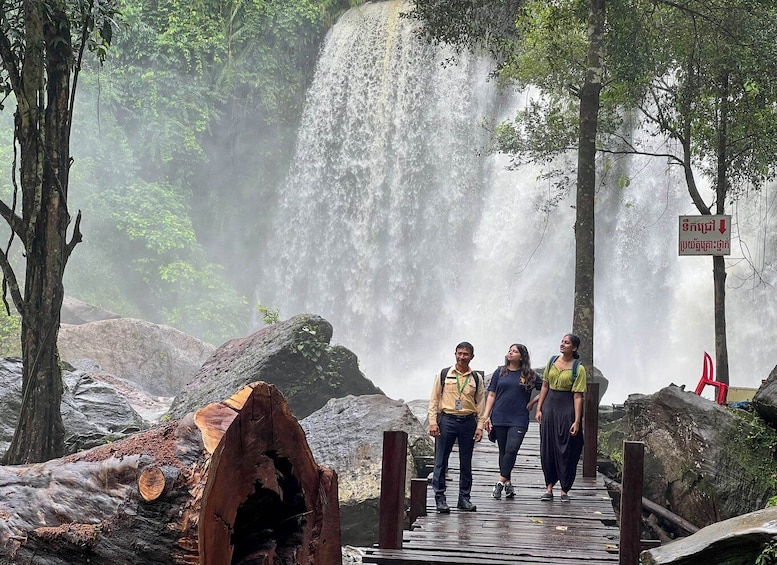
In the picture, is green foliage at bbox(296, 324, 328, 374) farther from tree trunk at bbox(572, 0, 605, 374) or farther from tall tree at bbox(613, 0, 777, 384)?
tall tree at bbox(613, 0, 777, 384)

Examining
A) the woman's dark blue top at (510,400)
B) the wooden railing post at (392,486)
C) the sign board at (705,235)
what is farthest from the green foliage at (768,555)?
the sign board at (705,235)

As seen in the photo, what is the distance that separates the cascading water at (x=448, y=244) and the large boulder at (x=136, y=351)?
5.99 metres

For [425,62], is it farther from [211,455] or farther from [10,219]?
[211,455]

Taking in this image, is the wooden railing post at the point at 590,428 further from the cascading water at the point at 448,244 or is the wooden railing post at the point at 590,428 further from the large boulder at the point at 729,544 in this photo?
the cascading water at the point at 448,244

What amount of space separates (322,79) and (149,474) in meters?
27.8

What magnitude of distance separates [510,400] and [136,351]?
16149mm

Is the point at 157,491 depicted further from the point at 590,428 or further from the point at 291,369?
the point at 291,369

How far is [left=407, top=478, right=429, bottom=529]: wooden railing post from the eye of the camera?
7809 mm

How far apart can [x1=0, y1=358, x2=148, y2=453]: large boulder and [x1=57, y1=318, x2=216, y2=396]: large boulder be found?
8.70 m

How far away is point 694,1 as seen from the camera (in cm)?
1378

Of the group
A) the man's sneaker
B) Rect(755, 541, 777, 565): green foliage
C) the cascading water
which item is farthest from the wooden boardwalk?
Answer: the cascading water

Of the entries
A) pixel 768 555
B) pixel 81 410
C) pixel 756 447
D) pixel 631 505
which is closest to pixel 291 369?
pixel 81 410

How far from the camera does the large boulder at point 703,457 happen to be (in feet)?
30.5

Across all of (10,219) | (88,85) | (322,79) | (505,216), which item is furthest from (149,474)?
(88,85)
